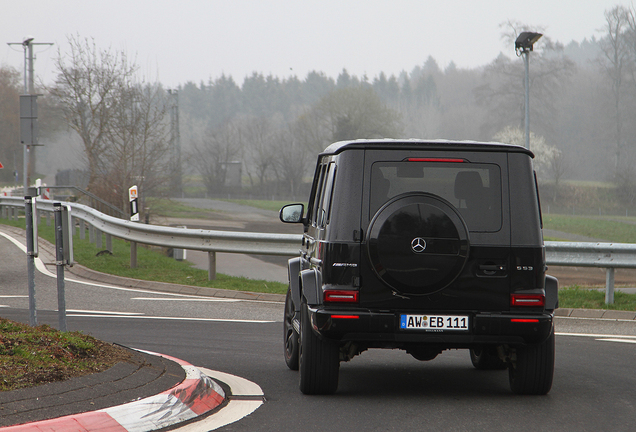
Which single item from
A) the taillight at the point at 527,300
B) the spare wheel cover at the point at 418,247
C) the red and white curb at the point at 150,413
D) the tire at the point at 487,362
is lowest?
the tire at the point at 487,362

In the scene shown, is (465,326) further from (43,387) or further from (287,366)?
(43,387)

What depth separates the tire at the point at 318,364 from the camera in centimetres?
528

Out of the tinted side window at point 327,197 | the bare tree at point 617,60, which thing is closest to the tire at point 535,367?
the tinted side window at point 327,197

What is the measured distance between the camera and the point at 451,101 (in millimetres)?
145500

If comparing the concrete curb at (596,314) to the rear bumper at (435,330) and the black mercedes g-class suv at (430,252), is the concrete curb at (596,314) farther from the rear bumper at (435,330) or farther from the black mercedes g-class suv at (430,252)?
the rear bumper at (435,330)

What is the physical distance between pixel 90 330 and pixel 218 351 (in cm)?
206

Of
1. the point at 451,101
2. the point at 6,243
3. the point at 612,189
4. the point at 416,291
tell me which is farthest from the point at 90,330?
the point at 451,101

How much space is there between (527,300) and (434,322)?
66cm

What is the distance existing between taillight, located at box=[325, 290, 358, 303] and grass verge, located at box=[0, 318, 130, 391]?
62.6 inches

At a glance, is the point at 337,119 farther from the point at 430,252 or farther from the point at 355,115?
the point at 430,252

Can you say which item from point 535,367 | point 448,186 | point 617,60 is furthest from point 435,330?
point 617,60

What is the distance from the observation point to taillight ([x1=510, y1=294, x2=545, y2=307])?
199 inches

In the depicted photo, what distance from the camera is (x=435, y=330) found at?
5062mm

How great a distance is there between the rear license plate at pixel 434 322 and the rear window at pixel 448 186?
66 centimetres
